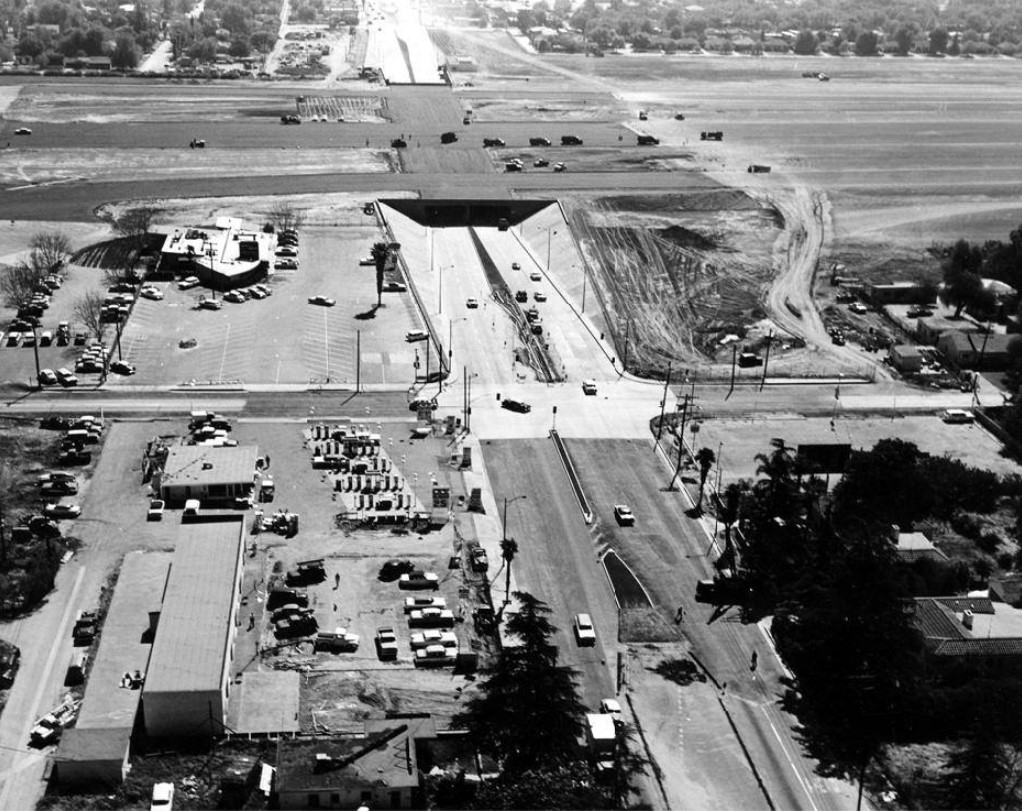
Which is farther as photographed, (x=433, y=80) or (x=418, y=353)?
(x=433, y=80)

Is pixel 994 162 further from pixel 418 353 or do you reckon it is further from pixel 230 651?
pixel 230 651

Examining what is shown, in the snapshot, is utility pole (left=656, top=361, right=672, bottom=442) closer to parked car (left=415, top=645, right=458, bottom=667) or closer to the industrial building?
parked car (left=415, top=645, right=458, bottom=667)

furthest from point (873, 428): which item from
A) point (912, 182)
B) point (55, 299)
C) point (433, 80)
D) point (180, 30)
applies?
point (180, 30)

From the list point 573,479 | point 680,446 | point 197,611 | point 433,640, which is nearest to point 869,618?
point 433,640

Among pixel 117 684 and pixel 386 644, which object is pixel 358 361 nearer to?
pixel 386 644

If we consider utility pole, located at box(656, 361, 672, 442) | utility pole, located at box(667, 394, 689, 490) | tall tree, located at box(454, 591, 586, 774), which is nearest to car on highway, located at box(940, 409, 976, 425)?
utility pole, located at box(667, 394, 689, 490)

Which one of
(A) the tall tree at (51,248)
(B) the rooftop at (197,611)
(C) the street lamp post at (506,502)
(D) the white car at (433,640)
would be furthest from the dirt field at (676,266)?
(A) the tall tree at (51,248)
